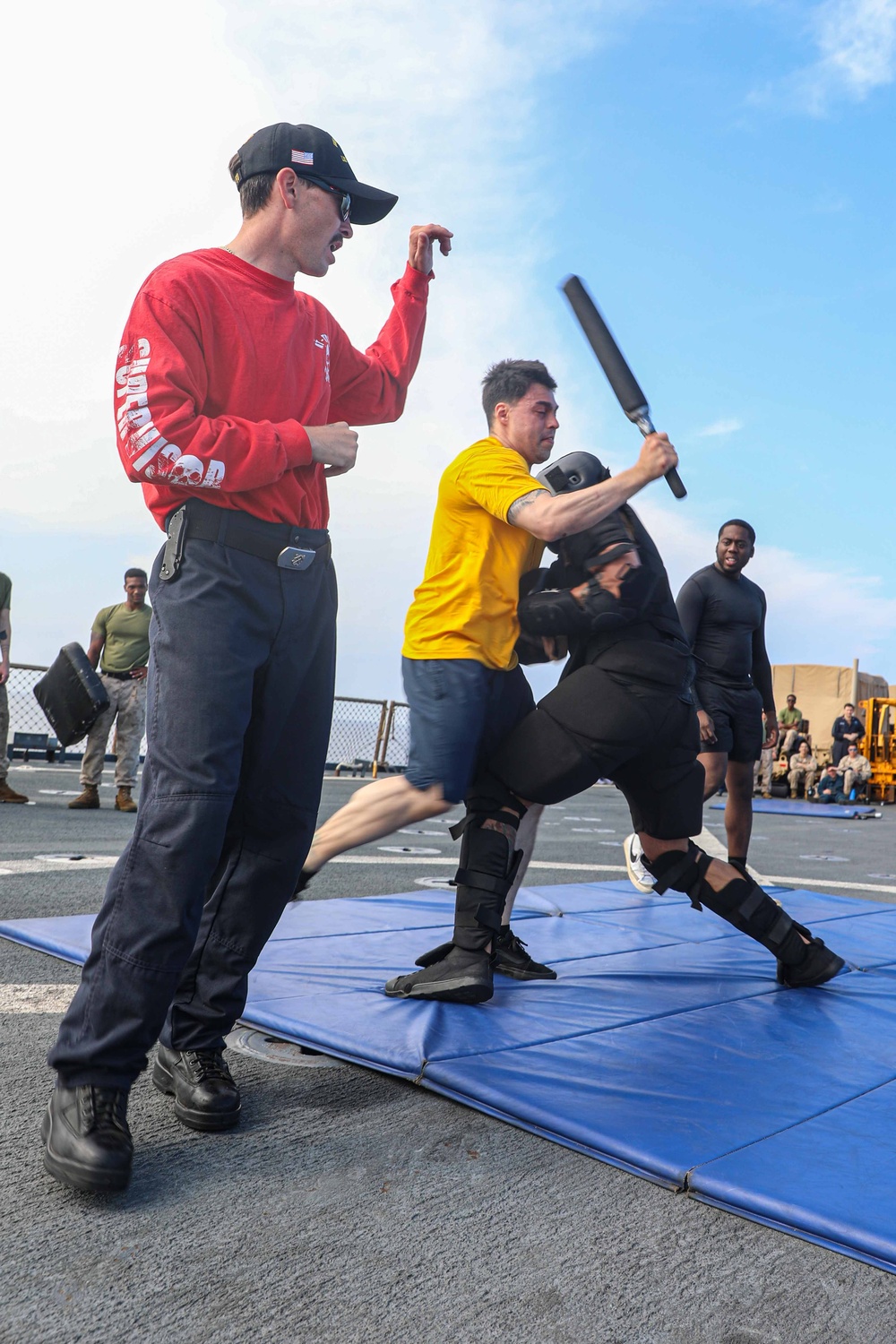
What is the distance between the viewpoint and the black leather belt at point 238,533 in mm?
1687

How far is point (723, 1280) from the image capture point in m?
1.35

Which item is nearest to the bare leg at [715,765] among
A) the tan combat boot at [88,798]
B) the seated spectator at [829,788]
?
the tan combat boot at [88,798]

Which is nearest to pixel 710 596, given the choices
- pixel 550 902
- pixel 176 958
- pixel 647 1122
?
pixel 550 902

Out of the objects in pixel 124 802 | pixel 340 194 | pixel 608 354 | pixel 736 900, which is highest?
pixel 608 354

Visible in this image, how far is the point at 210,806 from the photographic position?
5.36ft

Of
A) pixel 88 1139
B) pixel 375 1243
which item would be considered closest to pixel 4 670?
pixel 88 1139

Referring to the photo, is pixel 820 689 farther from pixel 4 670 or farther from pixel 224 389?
pixel 224 389

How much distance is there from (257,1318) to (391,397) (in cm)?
168

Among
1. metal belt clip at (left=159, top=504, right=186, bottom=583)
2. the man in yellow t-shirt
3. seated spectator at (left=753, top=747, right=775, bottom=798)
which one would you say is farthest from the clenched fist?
seated spectator at (left=753, top=747, right=775, bottom=798)

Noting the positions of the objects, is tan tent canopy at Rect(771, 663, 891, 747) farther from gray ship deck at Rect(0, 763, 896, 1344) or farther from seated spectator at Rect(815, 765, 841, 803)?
gray ship deck at Rect(0, 763, 896, 1344)

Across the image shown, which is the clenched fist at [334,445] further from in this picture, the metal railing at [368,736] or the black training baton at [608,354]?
the metal railing at [368,736]

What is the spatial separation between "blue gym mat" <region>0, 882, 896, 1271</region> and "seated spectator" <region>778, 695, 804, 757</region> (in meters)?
16.3

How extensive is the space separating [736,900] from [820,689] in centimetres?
3890

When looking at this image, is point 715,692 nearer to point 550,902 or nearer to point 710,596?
point 710,596
